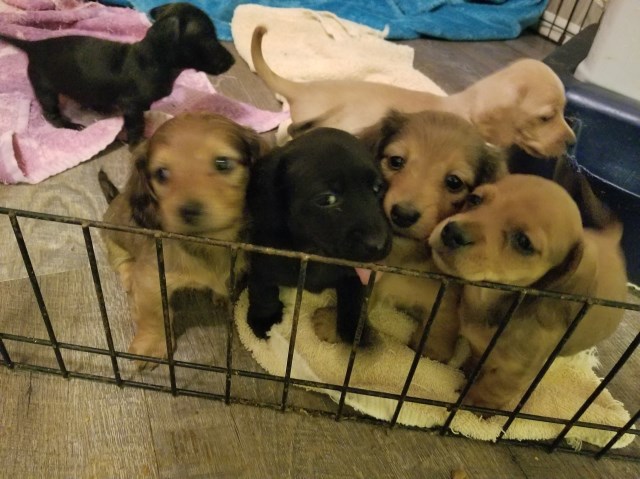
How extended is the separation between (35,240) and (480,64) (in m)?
2.40

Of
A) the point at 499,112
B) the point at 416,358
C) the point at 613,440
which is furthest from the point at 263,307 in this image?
the point at 499,112

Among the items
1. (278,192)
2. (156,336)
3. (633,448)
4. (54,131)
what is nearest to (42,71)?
(54,131)

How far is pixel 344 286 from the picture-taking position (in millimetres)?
1294

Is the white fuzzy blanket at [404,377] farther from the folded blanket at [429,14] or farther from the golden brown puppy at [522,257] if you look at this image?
the folded blanket at [429,14]

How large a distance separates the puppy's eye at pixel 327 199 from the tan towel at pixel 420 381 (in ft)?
1.44

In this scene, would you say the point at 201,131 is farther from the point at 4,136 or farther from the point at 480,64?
the point at 480,64

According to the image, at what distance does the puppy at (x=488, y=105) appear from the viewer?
1.69m

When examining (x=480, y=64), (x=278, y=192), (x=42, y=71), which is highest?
(x=278, y=192)

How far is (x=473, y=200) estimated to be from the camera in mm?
1108

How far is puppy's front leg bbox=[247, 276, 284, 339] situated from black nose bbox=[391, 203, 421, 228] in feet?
1.13

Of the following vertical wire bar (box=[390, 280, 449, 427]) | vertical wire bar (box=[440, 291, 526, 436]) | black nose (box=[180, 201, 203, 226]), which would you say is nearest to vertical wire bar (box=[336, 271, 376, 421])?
vertical wire bar (box=[390, 280, 449, 427])

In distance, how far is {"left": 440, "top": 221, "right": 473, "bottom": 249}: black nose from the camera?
3.25ft

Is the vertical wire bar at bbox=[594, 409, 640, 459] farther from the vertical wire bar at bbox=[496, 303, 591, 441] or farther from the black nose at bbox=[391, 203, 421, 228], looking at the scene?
the black nose at bbox=[391, 203, 421, 228]

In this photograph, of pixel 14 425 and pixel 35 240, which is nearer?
pixel 14 425
